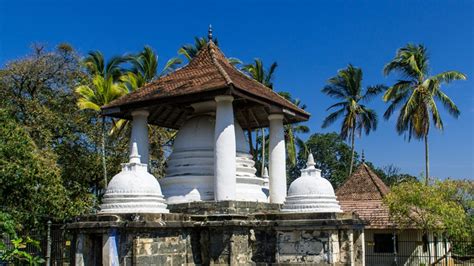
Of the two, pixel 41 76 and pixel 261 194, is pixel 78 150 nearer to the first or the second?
pixel 41 76

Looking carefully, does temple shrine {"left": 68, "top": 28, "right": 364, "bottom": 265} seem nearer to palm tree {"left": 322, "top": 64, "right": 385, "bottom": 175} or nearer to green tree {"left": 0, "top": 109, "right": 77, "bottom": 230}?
green tree {"left": 0, "top": 109, "right": 77, "bottom": 230}

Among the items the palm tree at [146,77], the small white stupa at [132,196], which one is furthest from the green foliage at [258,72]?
the small white stupa at [132,196]

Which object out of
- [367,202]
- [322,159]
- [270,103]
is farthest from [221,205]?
[322,159]

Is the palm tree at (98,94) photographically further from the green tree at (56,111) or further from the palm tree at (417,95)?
the palm tree at (417,95)

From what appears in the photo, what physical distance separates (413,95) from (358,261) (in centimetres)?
2158

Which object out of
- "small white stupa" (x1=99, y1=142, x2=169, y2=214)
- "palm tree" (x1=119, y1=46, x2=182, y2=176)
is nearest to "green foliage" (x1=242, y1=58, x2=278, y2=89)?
"palm tree" (x1=119, y1=46, x2=182, y2=176)

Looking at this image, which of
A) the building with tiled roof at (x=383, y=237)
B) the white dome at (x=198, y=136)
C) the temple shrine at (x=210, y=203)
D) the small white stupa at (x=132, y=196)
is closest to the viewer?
the temple shrine at (x=210, y=203)

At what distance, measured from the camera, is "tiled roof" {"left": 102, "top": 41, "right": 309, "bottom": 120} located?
11281 millimetres

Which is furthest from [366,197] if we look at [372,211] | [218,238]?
[218,238]

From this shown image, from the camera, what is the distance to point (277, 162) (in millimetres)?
13070

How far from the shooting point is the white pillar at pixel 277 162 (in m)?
13.0

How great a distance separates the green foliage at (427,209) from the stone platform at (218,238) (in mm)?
13256

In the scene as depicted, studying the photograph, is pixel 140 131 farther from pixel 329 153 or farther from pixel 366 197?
pixel 329 153

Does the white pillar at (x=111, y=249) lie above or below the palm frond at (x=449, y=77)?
below
